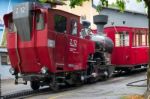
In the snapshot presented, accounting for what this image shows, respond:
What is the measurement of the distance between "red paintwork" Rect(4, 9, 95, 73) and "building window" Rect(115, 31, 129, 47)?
6.17 m

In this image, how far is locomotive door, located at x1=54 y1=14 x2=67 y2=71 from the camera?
63.8ft

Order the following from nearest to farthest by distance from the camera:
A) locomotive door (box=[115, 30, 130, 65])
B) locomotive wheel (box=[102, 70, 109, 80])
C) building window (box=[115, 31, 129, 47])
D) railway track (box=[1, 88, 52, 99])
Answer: railway track (box=[1, 88, 52, 99]) → locomotive wheel (box=[102, 70, 109, 80]) → locomotive door (box=[115, 30, 130, 65]) → building window (box=[115, 31, 129, 47])

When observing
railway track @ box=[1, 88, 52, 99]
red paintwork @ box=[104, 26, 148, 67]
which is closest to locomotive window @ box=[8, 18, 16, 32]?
railway track @ box=[1, 88, 52, 99]

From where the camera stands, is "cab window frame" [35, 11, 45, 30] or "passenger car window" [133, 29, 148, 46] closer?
"cab window frame" [35, 11, 45, 30]

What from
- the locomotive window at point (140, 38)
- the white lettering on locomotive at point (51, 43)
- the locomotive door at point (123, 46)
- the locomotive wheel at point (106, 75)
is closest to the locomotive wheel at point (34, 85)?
the white lettering on locomotive at point (51, 43)

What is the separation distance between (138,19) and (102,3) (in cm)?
3185

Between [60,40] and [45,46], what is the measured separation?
1195mm

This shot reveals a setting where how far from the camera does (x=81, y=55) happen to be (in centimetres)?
2173

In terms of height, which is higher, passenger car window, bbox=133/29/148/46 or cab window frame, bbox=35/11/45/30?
cab window frame, bbox=35/11/45/30

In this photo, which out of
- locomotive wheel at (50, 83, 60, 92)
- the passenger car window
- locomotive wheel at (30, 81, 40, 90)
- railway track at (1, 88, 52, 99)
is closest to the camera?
railway track at (1, 88, 52, 99)

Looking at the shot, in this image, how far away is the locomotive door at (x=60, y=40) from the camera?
765 inches

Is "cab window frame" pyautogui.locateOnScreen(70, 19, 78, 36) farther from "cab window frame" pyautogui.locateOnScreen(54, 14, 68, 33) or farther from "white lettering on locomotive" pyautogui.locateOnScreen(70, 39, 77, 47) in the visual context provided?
"cab window frame" pyautogui.locateOnScreen(54, 14, 68, 33)

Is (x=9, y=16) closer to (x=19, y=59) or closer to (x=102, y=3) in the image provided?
(x=19, y=59)

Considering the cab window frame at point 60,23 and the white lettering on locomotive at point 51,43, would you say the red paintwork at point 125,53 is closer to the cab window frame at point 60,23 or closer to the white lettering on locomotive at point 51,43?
the cab window frame at point 60,23
